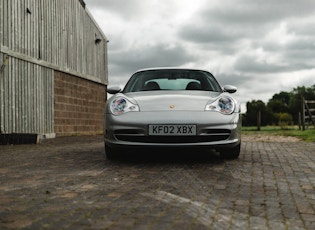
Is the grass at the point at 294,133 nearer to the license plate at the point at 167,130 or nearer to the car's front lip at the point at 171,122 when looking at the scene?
the car's front lip at the point at 171,122

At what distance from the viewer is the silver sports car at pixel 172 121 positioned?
5344mm

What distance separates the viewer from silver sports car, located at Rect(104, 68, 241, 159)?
5.34 metres

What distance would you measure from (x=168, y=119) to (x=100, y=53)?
15266mm

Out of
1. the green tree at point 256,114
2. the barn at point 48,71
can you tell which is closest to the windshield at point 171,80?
the barn at point 48,71

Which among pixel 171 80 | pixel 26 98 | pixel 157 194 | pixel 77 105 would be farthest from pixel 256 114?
pixel 157 194

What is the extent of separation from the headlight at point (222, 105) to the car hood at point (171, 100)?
8 centimetres

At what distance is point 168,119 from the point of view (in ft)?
17.5

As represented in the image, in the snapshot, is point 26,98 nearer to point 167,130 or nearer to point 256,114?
point 167,130

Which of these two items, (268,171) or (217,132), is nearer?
(268,171)

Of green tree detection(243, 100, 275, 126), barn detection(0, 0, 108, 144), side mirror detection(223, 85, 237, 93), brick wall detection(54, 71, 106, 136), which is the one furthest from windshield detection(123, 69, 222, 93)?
green tree detection(243, 100, 275, 126)

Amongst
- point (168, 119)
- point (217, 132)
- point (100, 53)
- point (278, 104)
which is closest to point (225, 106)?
point (217, 132)

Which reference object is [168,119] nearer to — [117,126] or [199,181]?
[117,126]

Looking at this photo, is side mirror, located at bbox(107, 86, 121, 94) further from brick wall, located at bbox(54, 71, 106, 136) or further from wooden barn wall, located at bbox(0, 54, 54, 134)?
→ brick wall, located at bbox(54, 71, 106, 136)

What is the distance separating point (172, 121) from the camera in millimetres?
5320
